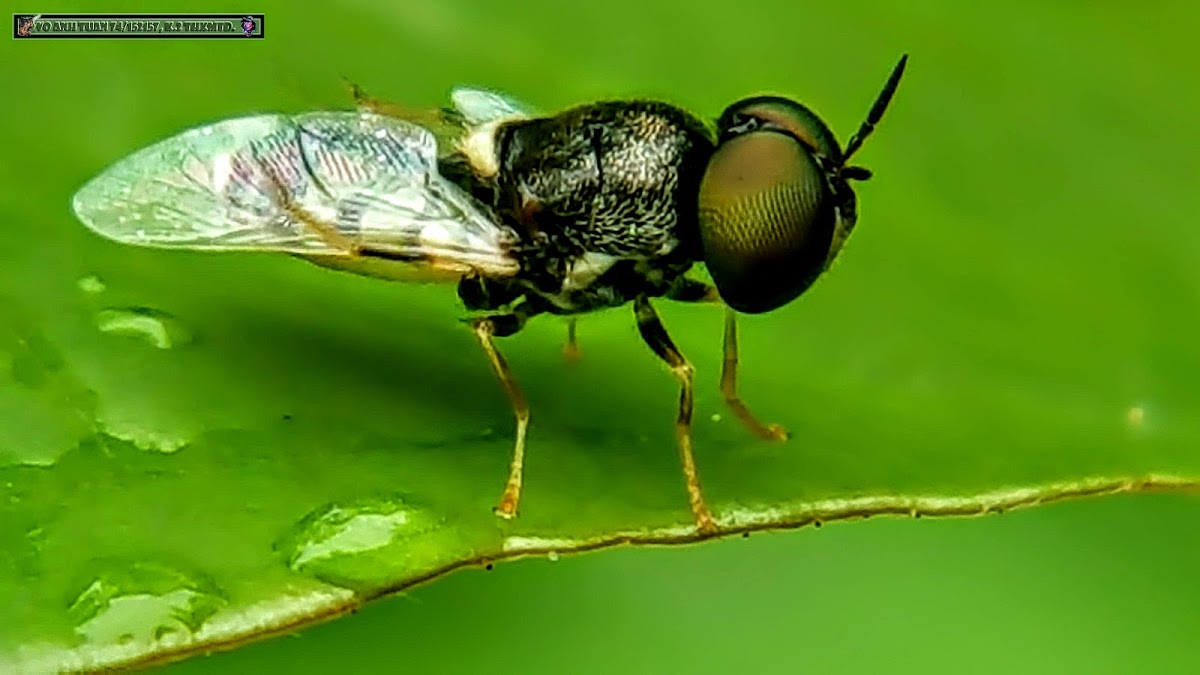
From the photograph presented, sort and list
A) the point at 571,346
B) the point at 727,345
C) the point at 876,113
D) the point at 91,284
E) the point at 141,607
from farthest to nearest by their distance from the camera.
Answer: the point at 571,346 → the point at 727,345 → the point at 876,113 → the point at 91,284 → the point at 141,607

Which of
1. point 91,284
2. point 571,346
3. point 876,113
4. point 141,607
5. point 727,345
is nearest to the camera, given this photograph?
point 141,607

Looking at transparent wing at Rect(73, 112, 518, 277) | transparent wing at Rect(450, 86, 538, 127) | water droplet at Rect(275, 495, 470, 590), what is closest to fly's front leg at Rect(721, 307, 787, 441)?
transparent wing at Rect(73, 112, 518, 277)

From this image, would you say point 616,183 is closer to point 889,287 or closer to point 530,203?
point 530,203

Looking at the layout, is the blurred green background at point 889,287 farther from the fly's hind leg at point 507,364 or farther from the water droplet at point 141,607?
the water droplet at point 141,607

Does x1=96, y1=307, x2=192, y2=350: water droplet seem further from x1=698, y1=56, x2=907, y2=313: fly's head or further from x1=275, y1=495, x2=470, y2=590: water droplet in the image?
x1=698, y1=56, x2=907, y2=313: fly's head

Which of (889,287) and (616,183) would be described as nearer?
(616,183)

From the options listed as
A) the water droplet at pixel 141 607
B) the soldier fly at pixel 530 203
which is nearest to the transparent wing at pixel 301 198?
the soldier fly at pixel 530 203

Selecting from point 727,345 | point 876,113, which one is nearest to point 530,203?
point 727,345
